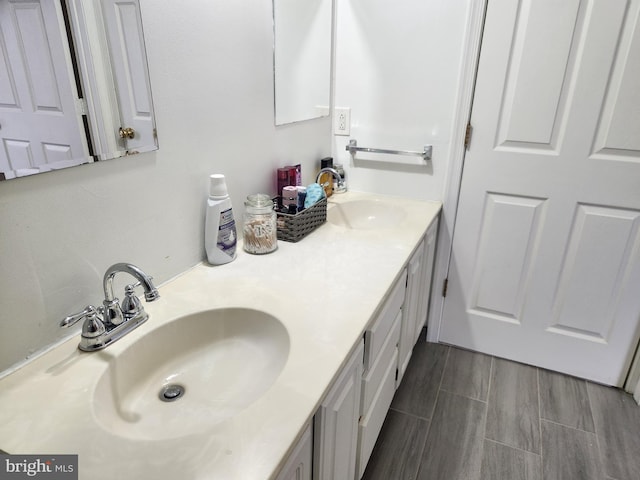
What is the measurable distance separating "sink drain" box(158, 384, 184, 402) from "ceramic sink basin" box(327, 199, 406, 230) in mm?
1033

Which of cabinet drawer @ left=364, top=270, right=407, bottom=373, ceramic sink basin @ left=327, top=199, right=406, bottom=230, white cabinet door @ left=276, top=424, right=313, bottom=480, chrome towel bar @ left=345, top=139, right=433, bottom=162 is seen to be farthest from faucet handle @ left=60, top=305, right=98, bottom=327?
chrome towel bar @ left=345, top=139, right=433, bottom=162

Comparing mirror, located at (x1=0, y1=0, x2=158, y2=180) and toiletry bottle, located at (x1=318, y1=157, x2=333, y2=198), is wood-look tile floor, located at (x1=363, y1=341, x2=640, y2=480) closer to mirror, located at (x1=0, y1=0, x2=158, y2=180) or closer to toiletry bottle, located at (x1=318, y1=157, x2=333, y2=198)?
toiletry bottle, located at (x1=318, y1=157, x2=333, y2=198)

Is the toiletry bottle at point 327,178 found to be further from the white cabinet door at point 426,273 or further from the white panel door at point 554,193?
the white panel door at point 554,193

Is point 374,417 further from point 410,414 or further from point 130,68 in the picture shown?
point 130,68

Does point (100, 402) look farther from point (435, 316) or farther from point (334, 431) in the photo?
point (435, 316)

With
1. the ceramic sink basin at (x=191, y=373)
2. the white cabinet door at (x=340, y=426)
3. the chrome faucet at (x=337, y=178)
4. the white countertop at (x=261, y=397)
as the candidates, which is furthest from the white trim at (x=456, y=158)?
the ceramic sink basin at (x=191, y=373)

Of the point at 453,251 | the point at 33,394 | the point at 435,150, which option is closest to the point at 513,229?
the point at 453,251

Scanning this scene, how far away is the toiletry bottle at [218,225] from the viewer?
1.14 meters

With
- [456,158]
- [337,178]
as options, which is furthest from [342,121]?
[456,158]

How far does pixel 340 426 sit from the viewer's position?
0.95 m

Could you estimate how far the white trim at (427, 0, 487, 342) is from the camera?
1627 mm

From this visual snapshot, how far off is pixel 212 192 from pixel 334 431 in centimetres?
68

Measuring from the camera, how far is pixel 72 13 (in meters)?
0.77

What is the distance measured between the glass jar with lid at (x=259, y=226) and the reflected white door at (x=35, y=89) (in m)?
0.53
